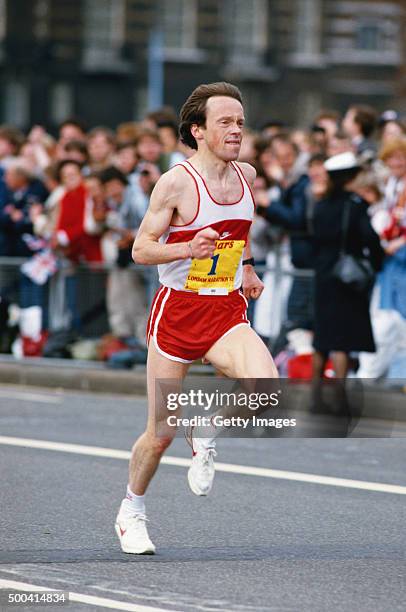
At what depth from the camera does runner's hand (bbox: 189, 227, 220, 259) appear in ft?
22.7

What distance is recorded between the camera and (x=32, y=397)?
46.5ft

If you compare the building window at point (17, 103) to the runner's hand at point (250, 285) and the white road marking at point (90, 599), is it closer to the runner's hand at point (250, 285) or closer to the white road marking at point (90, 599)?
the runner's hand at point (250, 285)

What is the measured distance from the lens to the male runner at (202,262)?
7266 millimetres

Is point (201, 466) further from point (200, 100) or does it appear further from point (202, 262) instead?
point (200, 100)

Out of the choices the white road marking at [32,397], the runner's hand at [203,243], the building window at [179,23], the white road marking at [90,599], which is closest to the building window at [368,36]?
the building window at [179,23]

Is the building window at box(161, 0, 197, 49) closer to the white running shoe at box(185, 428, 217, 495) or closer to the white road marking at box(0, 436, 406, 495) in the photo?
the white road marking at box(0, 436, 406, 495)

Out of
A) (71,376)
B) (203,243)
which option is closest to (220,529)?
(203,243)

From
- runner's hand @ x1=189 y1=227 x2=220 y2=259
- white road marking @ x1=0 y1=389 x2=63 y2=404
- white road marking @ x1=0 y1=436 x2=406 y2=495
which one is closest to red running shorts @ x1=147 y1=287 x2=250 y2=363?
runner's hand @ x1=189 y1=227 x2=220 y2=259

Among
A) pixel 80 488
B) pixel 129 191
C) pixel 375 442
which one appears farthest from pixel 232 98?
pixel 129 191

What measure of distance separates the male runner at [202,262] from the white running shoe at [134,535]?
0.83ft

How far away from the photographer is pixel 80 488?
946 cm

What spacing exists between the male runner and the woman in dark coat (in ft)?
16.4

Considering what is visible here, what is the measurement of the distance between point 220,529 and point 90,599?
170 centimetres

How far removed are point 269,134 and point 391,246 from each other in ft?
11.8
